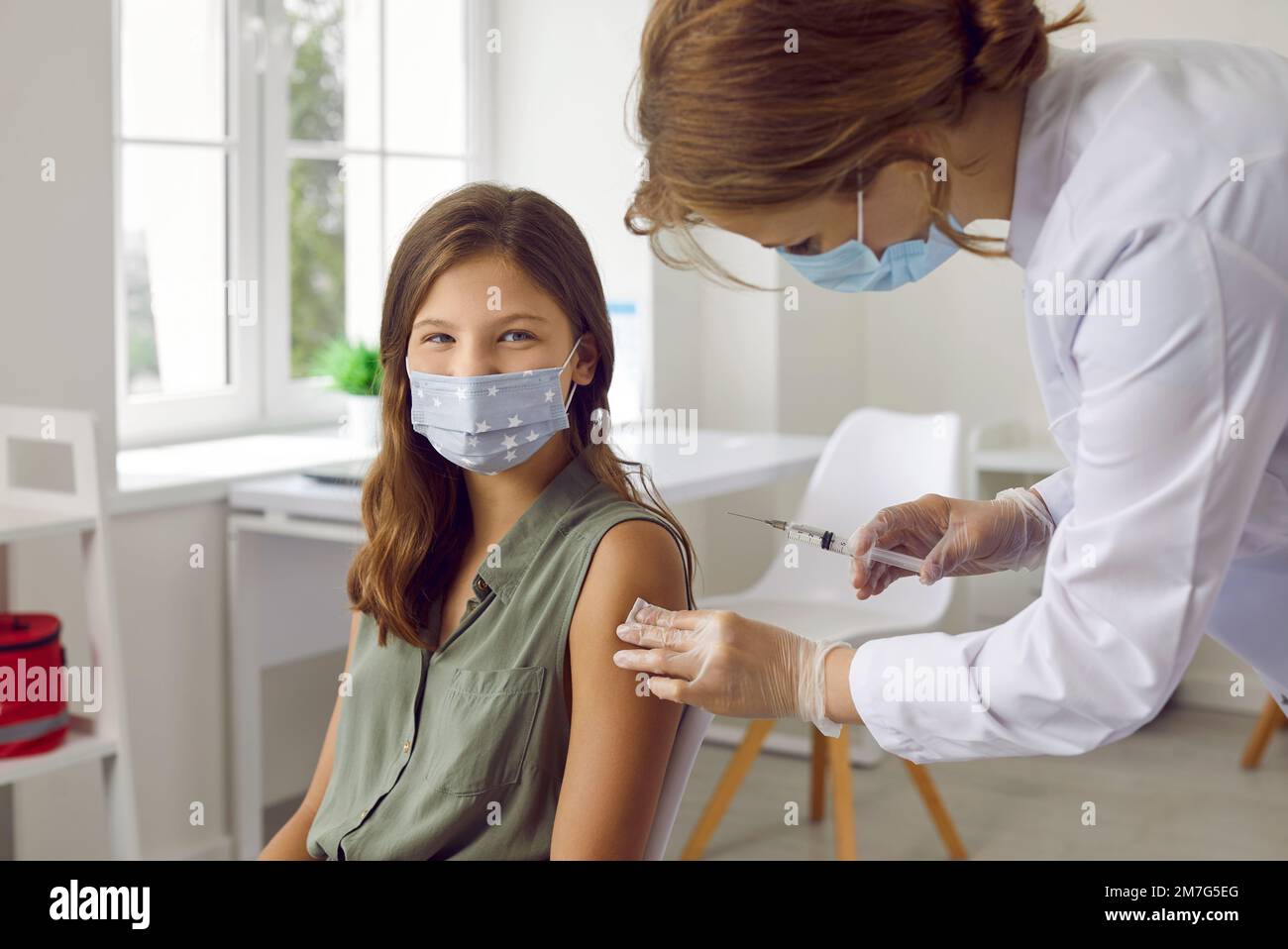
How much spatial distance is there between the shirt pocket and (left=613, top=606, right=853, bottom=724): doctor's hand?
0.78 feet

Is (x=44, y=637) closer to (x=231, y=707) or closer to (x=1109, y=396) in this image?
(x=231, y=707)

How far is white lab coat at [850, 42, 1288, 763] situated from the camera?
0.87 meters

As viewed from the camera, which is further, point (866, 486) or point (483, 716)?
point (866, 486)

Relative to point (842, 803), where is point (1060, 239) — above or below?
above

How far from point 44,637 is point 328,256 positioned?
1545mm

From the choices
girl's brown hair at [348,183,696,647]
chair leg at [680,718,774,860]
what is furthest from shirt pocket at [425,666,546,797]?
chair leg at [680,718,774,860]

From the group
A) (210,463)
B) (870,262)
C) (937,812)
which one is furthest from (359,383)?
(870,262)

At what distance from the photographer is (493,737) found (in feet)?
4.23

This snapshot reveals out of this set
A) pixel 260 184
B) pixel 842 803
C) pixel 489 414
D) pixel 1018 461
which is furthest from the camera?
pixel 1018 461

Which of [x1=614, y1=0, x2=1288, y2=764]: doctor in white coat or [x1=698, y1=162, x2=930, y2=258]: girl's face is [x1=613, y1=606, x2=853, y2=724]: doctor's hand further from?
[x1=698, y1=162, x2=930, y2=258]: girl's face

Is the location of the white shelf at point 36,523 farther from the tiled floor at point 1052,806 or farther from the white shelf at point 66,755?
the tiled floor at point 1052,806

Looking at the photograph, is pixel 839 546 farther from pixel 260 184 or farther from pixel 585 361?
pixel 260 184

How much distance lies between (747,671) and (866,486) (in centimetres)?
194

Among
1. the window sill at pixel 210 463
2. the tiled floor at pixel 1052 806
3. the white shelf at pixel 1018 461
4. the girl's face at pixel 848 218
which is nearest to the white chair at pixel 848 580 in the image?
the tiled floor at pixel 1052 806
